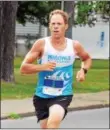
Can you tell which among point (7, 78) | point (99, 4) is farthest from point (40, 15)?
point (7, 78)

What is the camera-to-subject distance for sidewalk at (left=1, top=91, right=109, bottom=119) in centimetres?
1312

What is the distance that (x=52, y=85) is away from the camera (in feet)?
21.1

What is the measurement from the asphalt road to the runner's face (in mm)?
4900

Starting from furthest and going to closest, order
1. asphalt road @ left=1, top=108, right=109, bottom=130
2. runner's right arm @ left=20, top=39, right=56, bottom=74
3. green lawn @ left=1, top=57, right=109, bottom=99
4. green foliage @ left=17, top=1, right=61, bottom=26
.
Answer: green foliage @ left=17, top=1, right=61, bottom=26 → green lawn @ left=1, top=57, right=109, bottom=99 → asphalt road @ left=1, top=108, right=109, bottom=130 → runner's right arm @ left=20, top=39, right=56, bottom=74

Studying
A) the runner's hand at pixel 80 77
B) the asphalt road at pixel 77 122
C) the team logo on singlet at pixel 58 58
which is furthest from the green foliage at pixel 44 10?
the team logo on singlet at pixel 58 58

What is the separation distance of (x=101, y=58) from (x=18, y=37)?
26.2 ft

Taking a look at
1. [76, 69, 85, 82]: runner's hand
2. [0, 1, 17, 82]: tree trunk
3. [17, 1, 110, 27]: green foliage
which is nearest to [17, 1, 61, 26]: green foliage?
[17, 1, 110, 27]: green foliage

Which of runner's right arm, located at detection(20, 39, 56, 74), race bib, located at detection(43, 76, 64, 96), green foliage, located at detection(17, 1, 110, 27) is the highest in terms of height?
green foliage, located at detection(17, 1, 110, 27)

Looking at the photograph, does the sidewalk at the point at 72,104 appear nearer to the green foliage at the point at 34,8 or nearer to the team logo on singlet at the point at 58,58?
the team logo on singlet at the point at 58,58

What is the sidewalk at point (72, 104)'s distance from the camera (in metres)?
13.1

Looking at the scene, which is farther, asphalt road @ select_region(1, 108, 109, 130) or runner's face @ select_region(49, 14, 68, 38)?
asphalt road @ select_region(1, 108, 109, 130)

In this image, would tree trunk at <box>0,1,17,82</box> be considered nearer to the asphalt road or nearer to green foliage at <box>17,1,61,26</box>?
the asphalt road

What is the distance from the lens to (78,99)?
16.2 metres

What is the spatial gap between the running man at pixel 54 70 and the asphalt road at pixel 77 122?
15.0 ft
